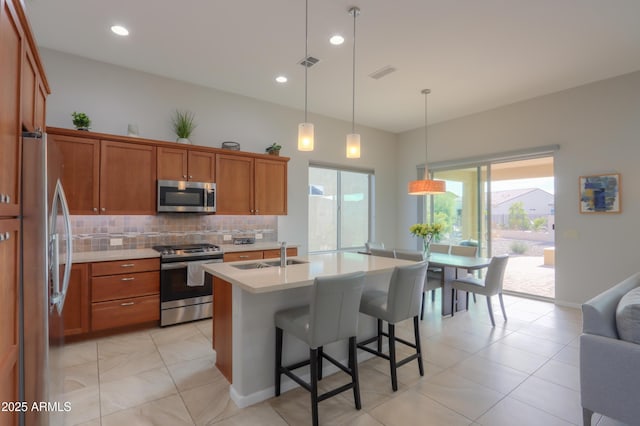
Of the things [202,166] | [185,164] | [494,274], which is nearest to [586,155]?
[494,274]

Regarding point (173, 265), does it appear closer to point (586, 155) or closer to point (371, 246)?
point (371, 246)

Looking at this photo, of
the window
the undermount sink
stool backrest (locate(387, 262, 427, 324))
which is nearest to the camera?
stool backrest (locate(387, 262, 427, 324))

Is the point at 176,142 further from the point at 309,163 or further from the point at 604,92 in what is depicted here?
the point at 604,92

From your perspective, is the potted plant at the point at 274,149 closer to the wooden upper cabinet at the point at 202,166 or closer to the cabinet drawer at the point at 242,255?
the wooden upper cabinet at the point at 202,166

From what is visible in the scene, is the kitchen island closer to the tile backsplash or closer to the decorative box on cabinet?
the decorative box on cabinet

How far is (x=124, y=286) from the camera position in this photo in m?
3.40

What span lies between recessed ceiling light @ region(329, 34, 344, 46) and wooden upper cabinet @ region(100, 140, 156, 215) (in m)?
2.48

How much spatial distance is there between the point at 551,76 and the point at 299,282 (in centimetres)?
454

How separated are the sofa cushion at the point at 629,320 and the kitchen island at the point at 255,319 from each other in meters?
1.44

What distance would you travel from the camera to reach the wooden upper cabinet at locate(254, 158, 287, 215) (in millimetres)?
4656

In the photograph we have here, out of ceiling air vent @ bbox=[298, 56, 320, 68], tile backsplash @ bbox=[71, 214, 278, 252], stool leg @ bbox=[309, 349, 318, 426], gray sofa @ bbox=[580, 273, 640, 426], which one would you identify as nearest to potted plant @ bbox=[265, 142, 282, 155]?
tile backsplash @ bbox=[71, 214, 278, 252]

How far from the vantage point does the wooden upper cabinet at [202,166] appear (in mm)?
4059

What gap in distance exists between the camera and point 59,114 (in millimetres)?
3496

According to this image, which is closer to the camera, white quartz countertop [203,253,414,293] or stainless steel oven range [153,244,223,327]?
white quartz countertop [203,253,414,293]
